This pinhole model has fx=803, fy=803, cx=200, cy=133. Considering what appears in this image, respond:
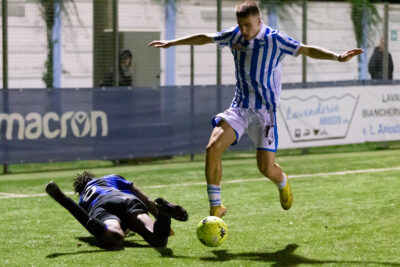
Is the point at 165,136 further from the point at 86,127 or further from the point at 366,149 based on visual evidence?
the point at 366,149

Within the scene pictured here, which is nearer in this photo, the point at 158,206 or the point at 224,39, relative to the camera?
the point at 158,206

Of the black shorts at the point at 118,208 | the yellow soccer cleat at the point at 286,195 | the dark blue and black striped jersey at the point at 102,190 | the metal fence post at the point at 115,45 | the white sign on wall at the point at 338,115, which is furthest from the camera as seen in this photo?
the white sign on wall at the point at 338,115

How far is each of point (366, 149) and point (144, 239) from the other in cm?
1065

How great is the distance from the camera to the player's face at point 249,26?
7.60 m

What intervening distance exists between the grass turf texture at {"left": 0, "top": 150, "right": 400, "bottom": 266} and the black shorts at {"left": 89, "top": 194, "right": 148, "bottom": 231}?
0.94 ft

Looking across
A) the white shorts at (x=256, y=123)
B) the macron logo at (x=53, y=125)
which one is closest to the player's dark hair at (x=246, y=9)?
the white shorts at (x=256, y=123)

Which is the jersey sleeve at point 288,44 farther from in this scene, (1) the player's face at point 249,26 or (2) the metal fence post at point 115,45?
(2) the metal fence post at point 115,45

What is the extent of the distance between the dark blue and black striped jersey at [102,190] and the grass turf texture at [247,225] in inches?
15.1

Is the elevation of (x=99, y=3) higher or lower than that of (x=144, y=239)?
higher

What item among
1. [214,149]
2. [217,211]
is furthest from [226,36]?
[217,211]

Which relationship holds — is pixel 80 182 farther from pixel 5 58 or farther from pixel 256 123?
pixel 5 58

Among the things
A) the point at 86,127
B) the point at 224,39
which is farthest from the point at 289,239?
the point at 86,127

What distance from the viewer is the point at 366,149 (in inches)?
677

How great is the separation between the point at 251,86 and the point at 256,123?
383 millimetres
